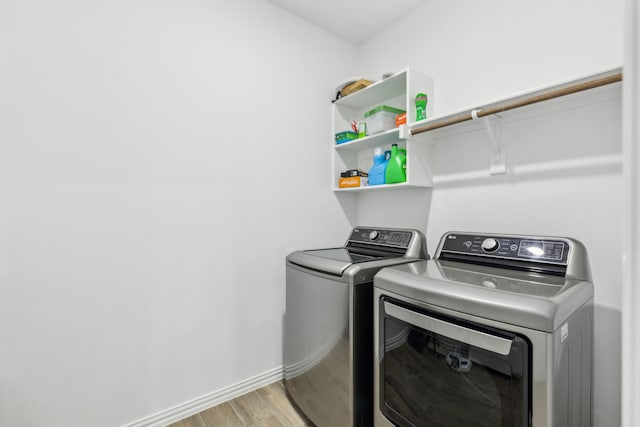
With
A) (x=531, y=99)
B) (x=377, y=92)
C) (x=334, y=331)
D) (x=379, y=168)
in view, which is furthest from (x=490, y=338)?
(x=377, y=92)

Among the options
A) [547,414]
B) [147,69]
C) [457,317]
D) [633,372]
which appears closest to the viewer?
[633,372]

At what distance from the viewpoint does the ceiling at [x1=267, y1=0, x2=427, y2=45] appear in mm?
1892

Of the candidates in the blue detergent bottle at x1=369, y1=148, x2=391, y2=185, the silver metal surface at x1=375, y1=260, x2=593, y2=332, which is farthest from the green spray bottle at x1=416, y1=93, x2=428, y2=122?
the silver metal surface at x1=375, y1=260, x2=593, y2=332

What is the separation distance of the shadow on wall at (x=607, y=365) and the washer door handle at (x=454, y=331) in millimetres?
737

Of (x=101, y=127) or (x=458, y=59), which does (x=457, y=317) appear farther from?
(x=101, y=127)

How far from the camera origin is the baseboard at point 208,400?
1497mm

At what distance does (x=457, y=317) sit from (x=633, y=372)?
0.53 meters

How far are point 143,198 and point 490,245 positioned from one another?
1.67m

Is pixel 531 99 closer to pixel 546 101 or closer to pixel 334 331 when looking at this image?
pixel 546 101

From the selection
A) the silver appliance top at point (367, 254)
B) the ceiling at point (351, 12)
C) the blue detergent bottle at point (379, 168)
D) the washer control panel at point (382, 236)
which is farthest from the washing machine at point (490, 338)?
the ceiling at point (351, 12)

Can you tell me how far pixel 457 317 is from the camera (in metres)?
0.93

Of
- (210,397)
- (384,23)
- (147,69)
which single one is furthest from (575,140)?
(210,397)

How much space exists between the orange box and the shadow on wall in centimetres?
131

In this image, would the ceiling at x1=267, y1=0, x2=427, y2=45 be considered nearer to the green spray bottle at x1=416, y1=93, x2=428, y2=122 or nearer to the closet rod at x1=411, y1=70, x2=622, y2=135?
the green spray bottle at x1=416, y1=93, x2=428, y2=122
